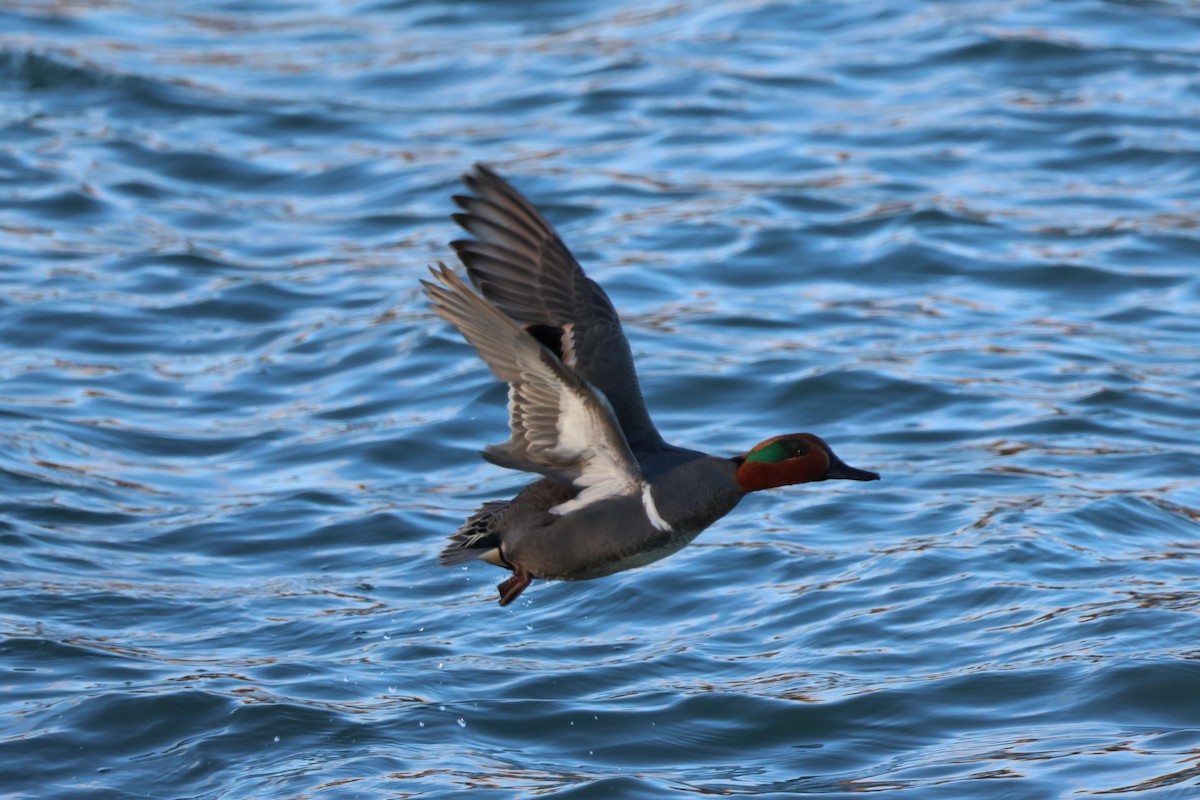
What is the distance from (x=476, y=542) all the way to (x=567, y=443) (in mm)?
537

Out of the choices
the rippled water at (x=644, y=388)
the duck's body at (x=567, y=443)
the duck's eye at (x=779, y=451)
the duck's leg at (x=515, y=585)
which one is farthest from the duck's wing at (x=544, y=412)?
the rippled water at (x=644, y=388)

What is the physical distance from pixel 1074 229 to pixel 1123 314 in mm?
1130

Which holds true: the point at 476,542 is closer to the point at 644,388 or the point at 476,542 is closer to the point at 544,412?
the point at 544,412

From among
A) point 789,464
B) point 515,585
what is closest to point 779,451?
point 789,464

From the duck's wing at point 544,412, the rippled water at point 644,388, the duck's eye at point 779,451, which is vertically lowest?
the rippled water at point 644,388

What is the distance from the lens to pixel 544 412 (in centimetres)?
497

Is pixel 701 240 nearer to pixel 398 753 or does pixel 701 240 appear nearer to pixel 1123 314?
pixel 1123 314

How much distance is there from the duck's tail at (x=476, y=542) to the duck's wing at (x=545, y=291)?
1.59 feet

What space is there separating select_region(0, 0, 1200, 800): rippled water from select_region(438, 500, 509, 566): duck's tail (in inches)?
33.0

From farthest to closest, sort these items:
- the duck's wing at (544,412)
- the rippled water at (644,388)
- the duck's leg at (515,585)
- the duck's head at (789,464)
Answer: the rippled water at (644,388), the duck's leg at (515,585), the duck's head at (789,464), the duck's wing at (544,412)

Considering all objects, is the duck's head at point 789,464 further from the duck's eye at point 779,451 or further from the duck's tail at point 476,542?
the duck's tail at point 476,542

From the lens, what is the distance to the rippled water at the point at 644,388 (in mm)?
6102

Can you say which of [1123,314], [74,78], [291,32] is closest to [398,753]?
[1123,314]

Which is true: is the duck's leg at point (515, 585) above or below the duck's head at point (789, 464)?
below
